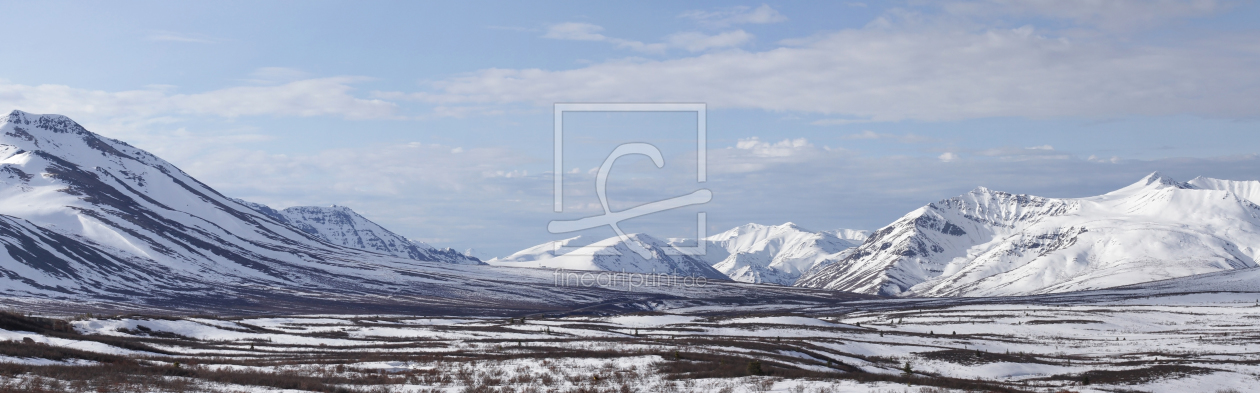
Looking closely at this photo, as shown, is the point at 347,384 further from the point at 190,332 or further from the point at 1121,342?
the point at 1121,342

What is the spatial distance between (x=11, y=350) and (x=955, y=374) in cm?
5054

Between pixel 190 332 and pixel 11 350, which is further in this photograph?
pixel 190 332

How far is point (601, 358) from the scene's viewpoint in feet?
162

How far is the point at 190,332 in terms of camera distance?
71938 mm

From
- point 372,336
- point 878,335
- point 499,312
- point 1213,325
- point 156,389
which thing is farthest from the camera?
point 499,312

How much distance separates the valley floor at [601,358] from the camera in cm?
3700

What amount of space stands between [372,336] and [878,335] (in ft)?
154

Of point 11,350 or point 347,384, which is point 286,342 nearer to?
point 11,350

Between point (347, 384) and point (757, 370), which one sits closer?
point (347, 384)

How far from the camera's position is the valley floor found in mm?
37000

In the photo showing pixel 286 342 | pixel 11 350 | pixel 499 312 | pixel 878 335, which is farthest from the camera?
pixel 499 312

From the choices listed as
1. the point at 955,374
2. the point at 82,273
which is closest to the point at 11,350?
the point at 955,374

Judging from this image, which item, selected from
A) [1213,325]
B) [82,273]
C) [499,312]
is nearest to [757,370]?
[1213,325]

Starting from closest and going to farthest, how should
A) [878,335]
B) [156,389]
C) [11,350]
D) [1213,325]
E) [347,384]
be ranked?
[156,389] → [347,384] → [11,350] → [878,335] → [1213,325]
